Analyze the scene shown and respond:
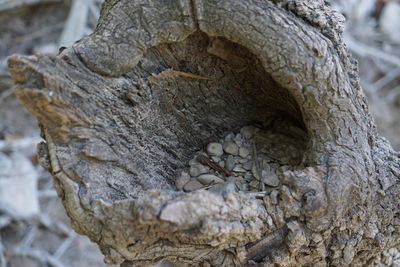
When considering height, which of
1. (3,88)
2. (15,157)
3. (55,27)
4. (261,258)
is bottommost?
(15,157)

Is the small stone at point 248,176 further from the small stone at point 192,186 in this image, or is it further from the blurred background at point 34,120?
the blurred background at point 34,120

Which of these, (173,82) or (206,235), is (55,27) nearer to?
(173,82)

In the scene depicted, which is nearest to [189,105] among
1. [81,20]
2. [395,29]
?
[81,20]

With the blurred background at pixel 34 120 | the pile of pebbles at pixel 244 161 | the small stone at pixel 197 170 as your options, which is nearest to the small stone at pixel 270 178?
the pile of pebbles at pixel 244 161

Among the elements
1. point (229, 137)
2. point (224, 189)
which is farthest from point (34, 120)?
point (224, 189)

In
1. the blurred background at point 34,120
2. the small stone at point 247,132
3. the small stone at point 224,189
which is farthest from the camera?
the blurred background at point 34,120

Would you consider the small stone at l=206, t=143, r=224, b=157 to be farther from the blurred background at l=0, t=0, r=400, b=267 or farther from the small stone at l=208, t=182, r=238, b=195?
the blurred background at l=0, t=0, r=400, b=267
